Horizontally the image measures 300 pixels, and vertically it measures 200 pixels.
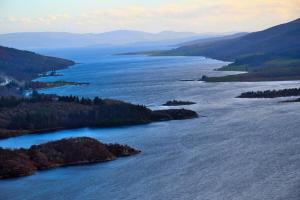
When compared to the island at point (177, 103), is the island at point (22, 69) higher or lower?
higher

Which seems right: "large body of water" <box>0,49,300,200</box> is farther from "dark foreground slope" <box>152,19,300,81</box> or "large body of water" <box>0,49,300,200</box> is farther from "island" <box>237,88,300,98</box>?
"dark foreground slope" <box>152,19,300,81</box>

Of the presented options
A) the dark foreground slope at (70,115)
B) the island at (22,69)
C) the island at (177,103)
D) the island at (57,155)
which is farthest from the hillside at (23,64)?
the island at (57,155)

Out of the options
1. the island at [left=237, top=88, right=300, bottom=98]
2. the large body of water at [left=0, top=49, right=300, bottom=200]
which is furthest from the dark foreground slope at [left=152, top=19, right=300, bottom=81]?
the large body of water at [left=0, top=49, right=300, bottom=200]

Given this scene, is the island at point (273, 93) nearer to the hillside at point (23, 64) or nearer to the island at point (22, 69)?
the island at point (22, 69)

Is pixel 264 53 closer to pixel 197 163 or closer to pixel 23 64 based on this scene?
pixel 23 64

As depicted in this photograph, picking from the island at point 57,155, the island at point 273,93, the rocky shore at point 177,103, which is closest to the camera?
the island at point 57,155

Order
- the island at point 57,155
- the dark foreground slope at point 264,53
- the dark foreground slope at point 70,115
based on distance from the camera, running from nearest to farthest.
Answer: the island at point 57,155 < the dark foreground slope at point 70,115 < the dark foreground slope at point 264,53
